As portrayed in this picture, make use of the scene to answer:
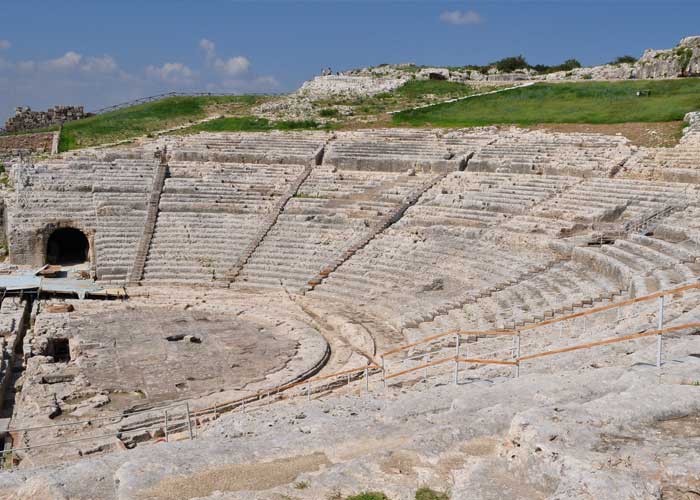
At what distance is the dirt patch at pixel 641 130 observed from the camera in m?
24.7

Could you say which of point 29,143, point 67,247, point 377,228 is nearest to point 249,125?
point 29,143

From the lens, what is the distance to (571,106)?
107ft

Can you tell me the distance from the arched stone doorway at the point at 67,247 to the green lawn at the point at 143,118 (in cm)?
709

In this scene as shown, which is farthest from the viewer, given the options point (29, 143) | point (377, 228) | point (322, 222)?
point (29, 143)

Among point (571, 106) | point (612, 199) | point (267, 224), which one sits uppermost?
point (571, 106)

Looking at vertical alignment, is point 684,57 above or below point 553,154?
above

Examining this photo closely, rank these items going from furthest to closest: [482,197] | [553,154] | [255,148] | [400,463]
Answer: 1. [255,148]
2. [553,154]
3. [482,197]
4. [400,463]

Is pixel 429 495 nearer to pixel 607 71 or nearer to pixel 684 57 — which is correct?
pixel 684 57

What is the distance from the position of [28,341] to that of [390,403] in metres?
11.3

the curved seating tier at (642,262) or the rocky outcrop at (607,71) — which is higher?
the rocky outcrop at (607,71)

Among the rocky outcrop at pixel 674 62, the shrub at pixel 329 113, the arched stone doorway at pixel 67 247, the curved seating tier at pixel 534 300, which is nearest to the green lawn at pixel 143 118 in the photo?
the shrub at pixel 329 113

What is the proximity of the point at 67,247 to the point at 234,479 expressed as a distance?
78.0 ft

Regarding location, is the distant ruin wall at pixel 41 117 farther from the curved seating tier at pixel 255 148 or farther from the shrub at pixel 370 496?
the shrub at pixel 370 496

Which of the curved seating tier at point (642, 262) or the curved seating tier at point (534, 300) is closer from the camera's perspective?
the curved seating tier at point (642, 262)
